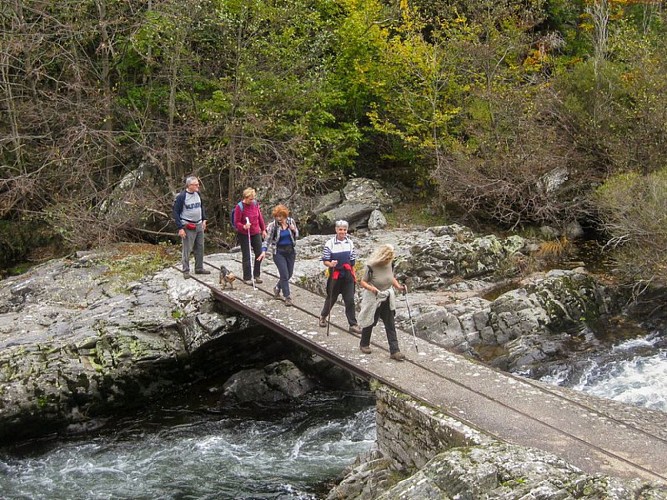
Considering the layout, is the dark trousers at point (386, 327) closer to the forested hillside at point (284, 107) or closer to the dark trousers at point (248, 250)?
the dark trousers at point (248, 250)

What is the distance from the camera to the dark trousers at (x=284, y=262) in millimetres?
12648

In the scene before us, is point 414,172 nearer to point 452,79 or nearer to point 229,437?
point 452,79

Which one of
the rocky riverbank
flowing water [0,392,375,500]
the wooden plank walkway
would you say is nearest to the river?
flowing water [0,392,375,500]

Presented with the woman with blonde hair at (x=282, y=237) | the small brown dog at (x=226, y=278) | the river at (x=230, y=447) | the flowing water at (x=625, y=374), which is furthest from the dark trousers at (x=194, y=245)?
the flowing water at (x=625, y=374)

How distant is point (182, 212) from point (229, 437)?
4585 mm

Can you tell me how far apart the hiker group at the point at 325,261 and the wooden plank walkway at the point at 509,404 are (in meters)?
0.41

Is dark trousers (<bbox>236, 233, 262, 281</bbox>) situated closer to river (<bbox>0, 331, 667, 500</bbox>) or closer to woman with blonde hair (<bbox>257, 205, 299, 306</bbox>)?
woman with blonde hair (<bbox>257, 205, 299, 306</bbox>)

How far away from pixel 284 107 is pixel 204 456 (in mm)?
13814

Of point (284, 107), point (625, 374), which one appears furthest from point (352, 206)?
point (625, 374)

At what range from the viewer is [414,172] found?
89.6 ft

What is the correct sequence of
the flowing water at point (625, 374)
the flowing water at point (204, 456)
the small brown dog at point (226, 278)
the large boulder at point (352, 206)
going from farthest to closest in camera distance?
the large boulder at point (352, 206) → the small brown dog at point (226, 278) → the flowing water at point (625, 374) → the flowing water at point (204, 456)

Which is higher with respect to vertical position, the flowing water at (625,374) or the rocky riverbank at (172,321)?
the rocky riverbank at (172,321)

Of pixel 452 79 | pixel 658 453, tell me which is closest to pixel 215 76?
pixel 452 79

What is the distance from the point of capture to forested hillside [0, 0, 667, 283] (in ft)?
67.6
